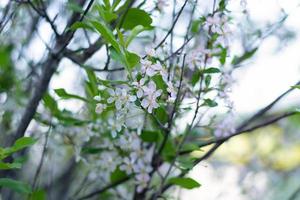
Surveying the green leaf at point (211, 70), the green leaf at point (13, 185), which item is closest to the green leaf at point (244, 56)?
the green leaf at point (211, 70)

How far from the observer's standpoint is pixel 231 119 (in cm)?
123

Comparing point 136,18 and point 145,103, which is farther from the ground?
point 136,18

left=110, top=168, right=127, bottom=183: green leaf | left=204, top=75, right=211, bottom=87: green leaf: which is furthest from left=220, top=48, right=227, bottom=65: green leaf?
Result: left=110, top=168, right=127, bottom=183: green leaf

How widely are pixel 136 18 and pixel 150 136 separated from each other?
0.34 metres

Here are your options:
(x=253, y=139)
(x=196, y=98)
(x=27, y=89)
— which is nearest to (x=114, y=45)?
(x=196, y=98)

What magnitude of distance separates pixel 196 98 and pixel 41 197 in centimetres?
42

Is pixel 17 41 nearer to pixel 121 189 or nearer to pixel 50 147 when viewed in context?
pixel 50 147

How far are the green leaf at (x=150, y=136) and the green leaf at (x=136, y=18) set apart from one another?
0.29 meters

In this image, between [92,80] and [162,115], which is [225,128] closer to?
[162,115]

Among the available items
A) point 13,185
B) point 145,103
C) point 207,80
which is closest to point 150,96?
point 145,103

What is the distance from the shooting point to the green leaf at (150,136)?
1.30m

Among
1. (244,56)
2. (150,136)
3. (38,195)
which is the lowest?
(38,195)

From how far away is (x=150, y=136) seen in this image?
1.31 metres

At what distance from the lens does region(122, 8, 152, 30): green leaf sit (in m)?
1.09
